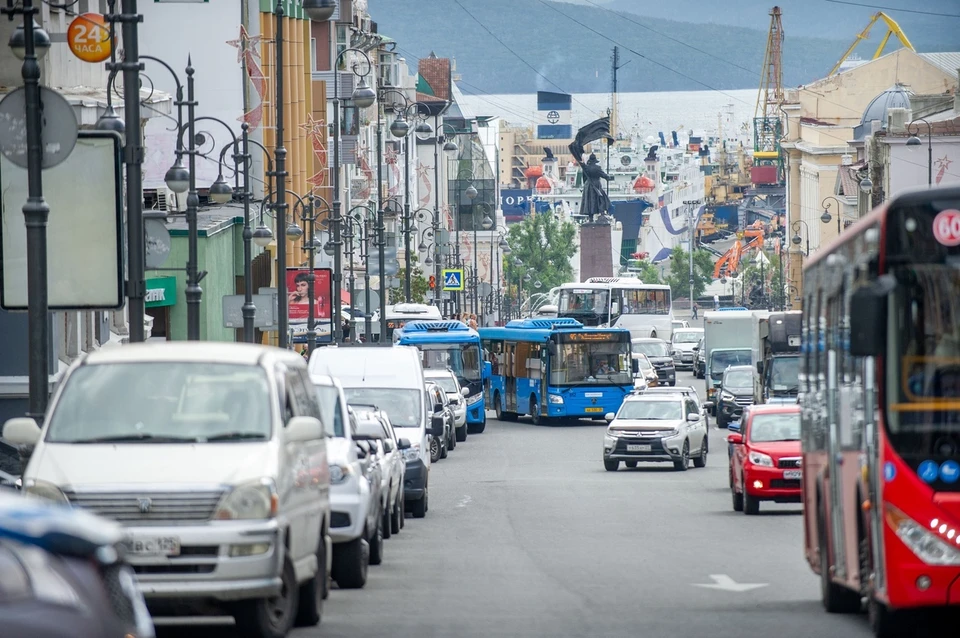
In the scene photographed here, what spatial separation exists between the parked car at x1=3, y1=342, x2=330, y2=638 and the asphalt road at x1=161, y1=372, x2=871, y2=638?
120 centimetres

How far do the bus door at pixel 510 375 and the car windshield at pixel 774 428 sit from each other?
27990 millimetres

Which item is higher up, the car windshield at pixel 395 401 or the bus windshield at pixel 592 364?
the car windshield at pixel 395 401

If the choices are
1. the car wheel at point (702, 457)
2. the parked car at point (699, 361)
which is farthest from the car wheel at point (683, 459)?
the parked car at point (699, 361)

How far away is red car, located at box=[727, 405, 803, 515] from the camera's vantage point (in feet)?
85.1

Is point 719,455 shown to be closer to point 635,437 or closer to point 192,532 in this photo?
point 635,437

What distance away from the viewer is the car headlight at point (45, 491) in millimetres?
10891

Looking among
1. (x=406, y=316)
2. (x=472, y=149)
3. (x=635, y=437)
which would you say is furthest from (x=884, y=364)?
(x=472, y=149)

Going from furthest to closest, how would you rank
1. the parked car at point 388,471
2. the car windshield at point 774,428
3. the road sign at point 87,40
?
the car windshield at point 774,428 < the road sign at point 87,40 < the parked car at point 388,471

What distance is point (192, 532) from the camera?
35.6 ft

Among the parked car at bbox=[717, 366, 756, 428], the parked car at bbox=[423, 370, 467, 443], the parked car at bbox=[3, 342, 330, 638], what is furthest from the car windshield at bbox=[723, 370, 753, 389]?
the parked car at bbox=[3, 342, 330, 638]

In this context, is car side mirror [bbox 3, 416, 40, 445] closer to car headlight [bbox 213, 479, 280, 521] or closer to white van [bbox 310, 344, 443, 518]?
car headlight [bbox 213, 479, 280, 521]

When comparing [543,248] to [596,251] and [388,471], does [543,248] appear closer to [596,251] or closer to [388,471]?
[596,251]

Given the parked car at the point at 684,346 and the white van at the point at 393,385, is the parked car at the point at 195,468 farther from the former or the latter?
the parked car at the point at 684,346

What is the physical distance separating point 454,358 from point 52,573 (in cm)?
4763
